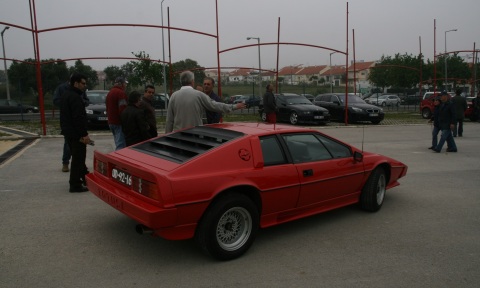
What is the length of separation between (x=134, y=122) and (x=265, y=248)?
2.81 metres

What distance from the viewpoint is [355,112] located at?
17.8 meters

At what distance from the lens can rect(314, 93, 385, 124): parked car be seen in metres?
17.7

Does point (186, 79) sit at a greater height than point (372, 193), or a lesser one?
greater

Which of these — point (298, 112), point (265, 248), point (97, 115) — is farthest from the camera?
point (298, 112)

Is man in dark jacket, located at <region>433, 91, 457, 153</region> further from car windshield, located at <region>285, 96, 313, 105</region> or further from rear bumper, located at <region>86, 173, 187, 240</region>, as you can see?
rear bumper, located at <region>86, 173, 187, 240</region>

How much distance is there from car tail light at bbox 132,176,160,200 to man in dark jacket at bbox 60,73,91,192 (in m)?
2.46

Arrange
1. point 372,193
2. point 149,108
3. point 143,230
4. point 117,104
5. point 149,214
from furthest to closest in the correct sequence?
1. point 117,104
2. point 149,108
3. point 372,193
4. point 143,230
5. point 149,214

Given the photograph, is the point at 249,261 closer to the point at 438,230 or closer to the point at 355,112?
the point at 438,230

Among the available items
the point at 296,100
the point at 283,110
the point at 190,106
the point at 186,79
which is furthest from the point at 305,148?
the point at 296,100

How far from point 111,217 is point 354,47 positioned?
571 inches

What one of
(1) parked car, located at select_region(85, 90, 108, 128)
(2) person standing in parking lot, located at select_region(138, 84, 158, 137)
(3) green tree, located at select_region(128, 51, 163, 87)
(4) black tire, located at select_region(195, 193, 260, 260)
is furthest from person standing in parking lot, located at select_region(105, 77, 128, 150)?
(3) green tree, located at select_region(128, 51, 163, 87)

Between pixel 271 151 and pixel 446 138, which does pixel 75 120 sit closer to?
pixel 271 151

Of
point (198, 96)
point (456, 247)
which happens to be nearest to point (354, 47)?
point (198, 96)

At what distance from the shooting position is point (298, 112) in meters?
17.2
